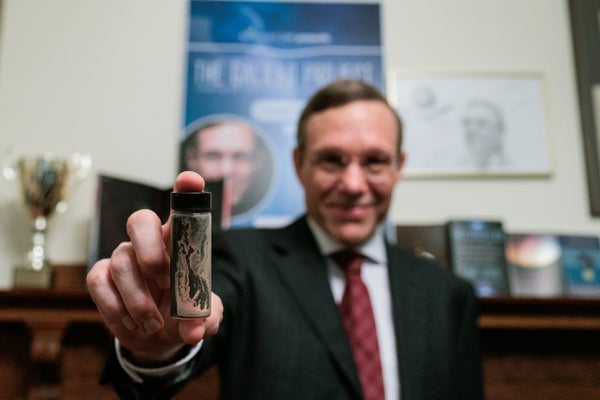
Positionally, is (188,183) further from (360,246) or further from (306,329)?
(360,246)

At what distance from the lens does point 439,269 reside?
1234mm

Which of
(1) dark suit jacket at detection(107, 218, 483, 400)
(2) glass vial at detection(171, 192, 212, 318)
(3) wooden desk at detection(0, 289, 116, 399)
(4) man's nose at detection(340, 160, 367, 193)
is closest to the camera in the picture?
(2) glass vial at detection(171, 192, 212, 318)

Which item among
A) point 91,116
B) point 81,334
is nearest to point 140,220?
point 81,334

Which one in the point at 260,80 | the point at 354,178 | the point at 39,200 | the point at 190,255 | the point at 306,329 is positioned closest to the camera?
the point at 190,255

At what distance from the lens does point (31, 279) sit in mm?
1367

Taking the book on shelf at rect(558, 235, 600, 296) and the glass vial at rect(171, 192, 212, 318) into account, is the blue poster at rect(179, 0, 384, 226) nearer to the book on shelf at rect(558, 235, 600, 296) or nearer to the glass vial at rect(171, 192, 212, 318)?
the book on shelf at rect(558, 235, 600, 296)

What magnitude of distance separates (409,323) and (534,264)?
64cm

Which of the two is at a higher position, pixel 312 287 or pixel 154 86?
pixel 154 86

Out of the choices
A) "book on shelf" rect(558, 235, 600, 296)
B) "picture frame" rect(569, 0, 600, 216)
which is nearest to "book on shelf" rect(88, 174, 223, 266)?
"book on shelf" rect(558, 235, 600, 296)

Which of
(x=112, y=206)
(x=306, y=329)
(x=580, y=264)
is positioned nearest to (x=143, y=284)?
(x=306, y=329)

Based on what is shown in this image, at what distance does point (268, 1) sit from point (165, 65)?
1.33 feet

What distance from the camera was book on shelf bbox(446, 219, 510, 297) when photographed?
1425 millimetres

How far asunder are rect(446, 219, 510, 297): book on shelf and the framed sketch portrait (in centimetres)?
20

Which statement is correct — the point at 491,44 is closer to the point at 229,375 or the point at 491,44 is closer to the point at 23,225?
the point at 229,375
